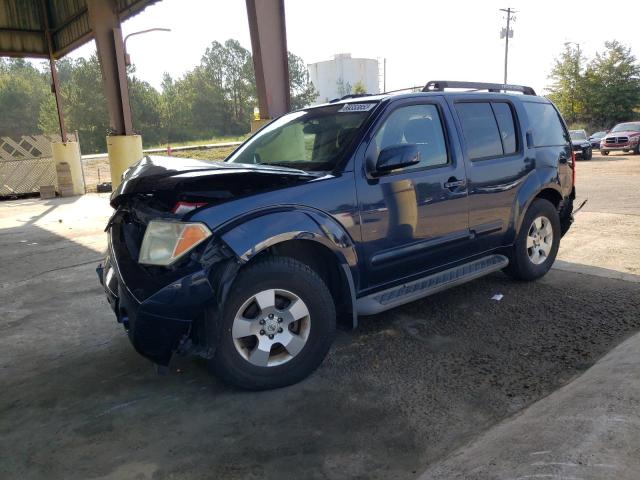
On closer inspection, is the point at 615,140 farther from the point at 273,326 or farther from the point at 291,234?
the point at 273,326

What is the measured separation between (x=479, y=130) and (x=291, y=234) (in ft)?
7.56

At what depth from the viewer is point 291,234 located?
3.18 metres

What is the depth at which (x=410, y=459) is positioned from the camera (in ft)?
8.32

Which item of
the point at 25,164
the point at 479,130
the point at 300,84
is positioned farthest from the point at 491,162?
the point at 300,84

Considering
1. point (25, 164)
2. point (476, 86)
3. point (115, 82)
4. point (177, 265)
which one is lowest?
point (177, 265)

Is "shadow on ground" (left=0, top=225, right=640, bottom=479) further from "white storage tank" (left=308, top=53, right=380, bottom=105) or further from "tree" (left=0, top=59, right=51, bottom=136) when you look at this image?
"white storage tank" (left=308, top=53, right=380, bottom=105)

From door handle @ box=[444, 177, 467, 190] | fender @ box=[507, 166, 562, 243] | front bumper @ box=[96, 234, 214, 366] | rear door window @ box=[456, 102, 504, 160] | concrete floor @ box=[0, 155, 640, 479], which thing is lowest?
concrete floor @ box=[0, 155, 640, 479]

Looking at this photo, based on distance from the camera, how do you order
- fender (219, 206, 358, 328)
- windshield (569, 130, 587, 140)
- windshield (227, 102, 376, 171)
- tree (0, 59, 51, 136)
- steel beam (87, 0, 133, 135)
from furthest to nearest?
tree (0, 59, 51, 136), windshield (569, 130, 587, 140), steel beam (87, 0, 133, 135), windshield (227, 102, 376, 171), fender (219, 206, 358, 328)

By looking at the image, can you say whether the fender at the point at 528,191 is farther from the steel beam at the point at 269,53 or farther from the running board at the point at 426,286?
the steel beam at the point at 269,53

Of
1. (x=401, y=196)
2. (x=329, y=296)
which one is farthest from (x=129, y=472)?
(x=401, y=196)

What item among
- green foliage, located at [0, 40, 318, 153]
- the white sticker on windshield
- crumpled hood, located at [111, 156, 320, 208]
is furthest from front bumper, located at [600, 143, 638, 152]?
green foliage, located at [0, 40, 318, 153]

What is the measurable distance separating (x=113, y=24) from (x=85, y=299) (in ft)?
29.0

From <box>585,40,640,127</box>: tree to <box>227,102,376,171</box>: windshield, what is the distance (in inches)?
1892

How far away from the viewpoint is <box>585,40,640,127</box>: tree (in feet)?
144
